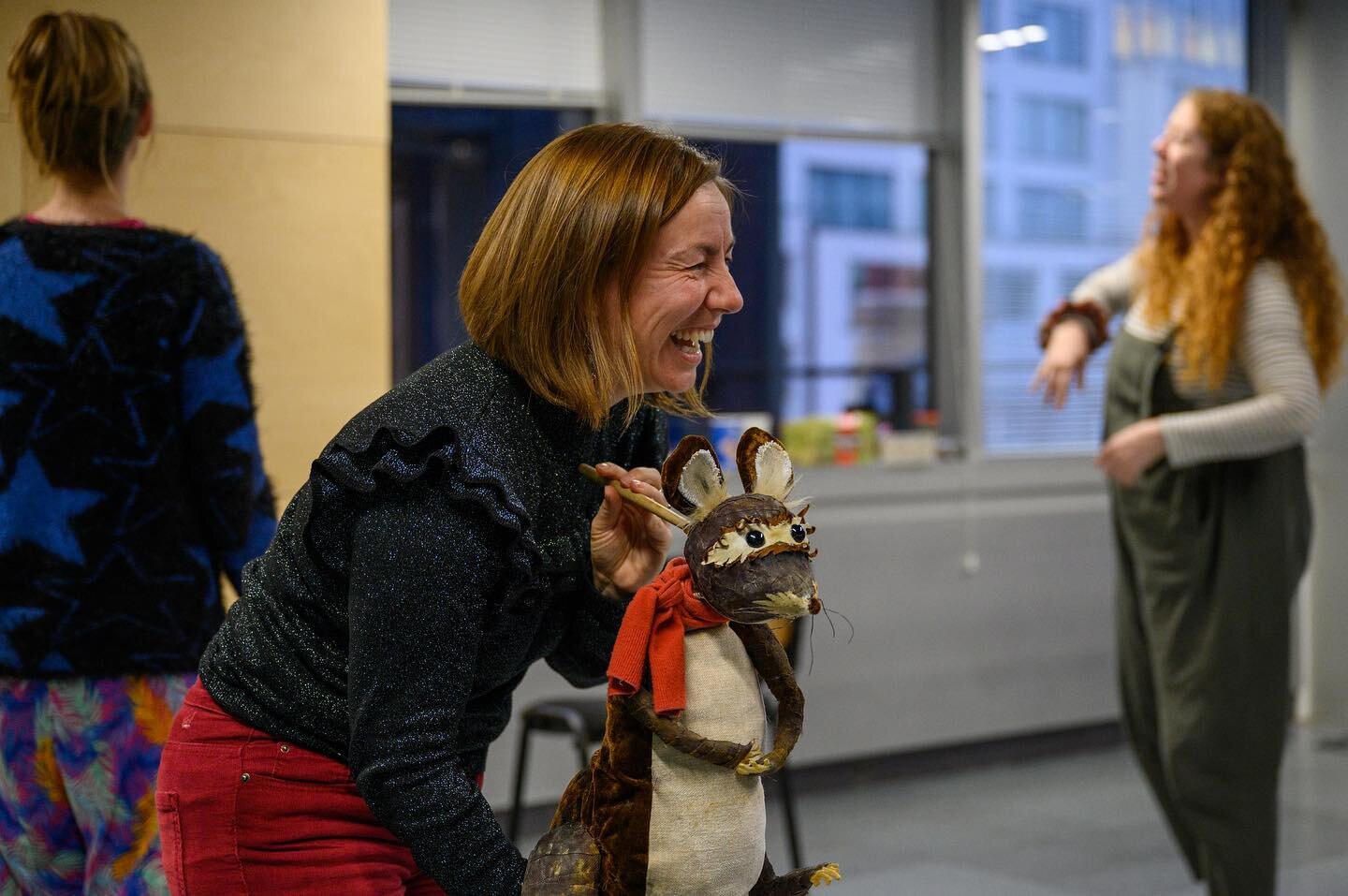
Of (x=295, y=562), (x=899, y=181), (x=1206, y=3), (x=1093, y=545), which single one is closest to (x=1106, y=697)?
(x=1093, y=545)

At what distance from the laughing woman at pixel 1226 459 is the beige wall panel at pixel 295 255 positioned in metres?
1.31

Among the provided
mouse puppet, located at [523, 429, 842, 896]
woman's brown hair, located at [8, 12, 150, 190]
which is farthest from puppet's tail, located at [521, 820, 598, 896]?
woman's brown hair, located at [8, 12, 150, 190]

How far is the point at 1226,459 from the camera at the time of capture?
A: 107 inches

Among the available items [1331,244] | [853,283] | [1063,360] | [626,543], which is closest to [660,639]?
[626,543]

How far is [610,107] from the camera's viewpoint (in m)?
4.21

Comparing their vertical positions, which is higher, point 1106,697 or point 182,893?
point 182,893

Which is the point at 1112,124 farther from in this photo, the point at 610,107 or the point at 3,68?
the point at 3,68

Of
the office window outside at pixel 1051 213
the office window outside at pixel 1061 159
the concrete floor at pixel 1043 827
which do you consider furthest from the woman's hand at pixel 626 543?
the office window outside at pixel 1051 213

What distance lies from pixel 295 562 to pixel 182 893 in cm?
31

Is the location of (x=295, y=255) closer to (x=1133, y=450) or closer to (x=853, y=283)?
(x=1133, y=450)

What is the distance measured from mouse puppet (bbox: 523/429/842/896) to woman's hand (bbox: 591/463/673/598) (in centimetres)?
11

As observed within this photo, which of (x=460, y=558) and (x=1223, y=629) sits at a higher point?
(x=460, y=558)

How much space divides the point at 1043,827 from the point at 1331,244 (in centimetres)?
254

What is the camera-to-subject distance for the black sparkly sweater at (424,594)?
104 cm
